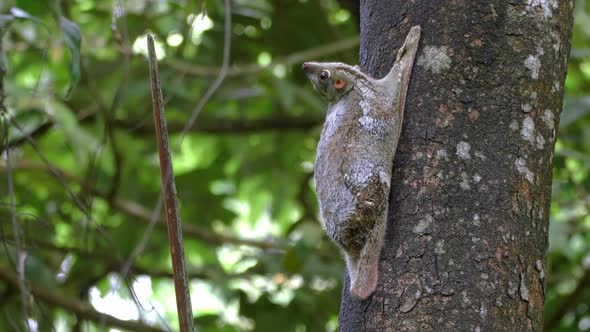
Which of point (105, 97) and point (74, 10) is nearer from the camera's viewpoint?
point (105, 97)

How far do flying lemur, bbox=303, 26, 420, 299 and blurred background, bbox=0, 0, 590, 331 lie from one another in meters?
1.94

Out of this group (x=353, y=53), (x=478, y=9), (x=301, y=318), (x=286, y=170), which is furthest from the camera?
(x=286, y=170)

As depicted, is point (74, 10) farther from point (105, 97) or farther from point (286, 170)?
point (286, 170)

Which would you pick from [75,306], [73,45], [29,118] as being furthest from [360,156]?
[75,306]

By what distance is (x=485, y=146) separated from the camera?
1594mm

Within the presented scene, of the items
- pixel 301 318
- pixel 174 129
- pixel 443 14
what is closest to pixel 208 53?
pixel 174 129

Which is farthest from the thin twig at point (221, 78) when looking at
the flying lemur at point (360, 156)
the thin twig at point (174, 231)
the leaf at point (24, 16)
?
the thin twig at point (174, 231)

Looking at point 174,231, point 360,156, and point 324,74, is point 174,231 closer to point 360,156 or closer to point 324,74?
point 360,156

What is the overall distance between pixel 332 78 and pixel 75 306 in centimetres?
247

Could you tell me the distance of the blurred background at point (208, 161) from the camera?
3777 millimetres

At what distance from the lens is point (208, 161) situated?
4.84 metres

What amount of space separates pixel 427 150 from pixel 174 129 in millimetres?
2960

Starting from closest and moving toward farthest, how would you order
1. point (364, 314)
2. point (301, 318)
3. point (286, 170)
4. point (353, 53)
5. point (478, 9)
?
point (364, 314) → point (478, 9) → point (301, 318) → point (353, 53) → point (286, 170)

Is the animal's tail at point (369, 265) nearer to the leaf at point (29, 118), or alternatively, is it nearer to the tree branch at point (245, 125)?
the leaf at point (29, 118)
